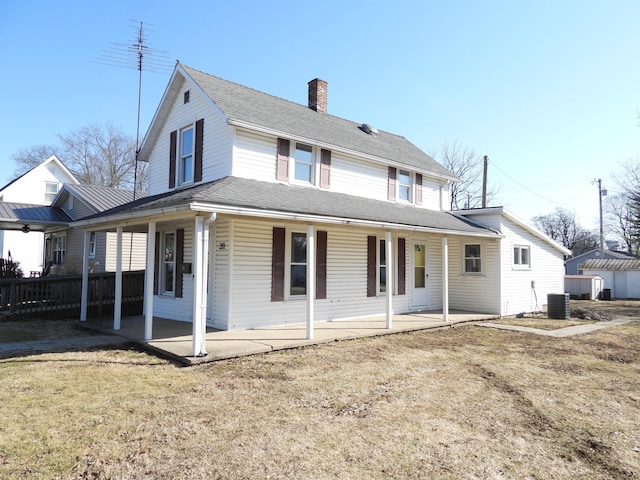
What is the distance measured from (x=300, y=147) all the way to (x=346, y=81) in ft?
18.0

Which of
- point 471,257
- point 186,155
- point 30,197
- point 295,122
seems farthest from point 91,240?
point 471,257

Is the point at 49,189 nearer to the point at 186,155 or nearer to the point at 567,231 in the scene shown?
the point at 186,155

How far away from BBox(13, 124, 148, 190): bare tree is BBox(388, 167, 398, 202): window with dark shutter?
3112 cm

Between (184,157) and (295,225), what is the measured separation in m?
4.07

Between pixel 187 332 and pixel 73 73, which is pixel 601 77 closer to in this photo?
pixel 187 332

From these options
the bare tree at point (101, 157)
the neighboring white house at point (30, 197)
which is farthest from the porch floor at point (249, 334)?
the bare tree at point (101, 157)

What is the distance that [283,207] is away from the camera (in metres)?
8.25

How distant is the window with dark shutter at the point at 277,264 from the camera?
1016cm

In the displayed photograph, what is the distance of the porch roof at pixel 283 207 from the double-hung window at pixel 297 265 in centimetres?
122

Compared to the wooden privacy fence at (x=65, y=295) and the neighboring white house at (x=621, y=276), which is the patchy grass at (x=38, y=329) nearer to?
the wooden privacy fence at (x=65, y=295)

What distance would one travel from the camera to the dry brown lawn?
3.45m

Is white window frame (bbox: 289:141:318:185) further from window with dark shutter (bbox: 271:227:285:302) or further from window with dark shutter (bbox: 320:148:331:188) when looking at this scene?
window with dark shutter (bbox: 271:227:285:302)

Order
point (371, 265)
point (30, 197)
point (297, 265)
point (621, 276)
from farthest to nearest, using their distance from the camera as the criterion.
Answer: point (30, 197), point (621, 276), point (371, 265), point (297, 265)

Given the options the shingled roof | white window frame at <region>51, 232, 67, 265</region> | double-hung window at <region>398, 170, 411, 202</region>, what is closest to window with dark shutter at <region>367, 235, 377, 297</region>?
double-hung window at <region>398, 170, 411, 202</region>
